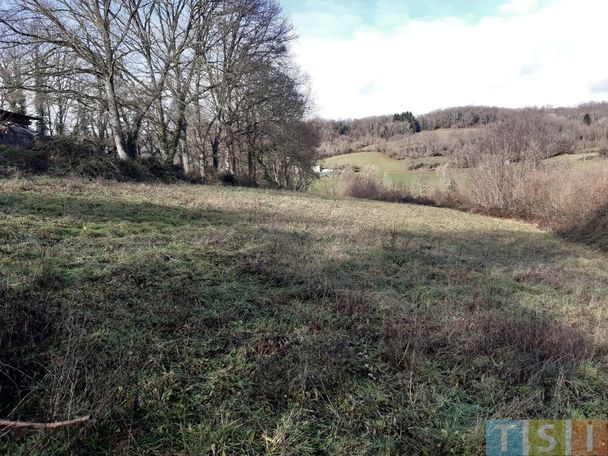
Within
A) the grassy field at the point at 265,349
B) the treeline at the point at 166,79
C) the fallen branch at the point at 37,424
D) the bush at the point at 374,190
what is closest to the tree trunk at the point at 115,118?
the treeline at the point at 166,79

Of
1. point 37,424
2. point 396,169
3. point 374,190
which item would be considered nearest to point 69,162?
point 37,424

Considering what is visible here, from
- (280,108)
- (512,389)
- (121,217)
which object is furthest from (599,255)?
(280,108)

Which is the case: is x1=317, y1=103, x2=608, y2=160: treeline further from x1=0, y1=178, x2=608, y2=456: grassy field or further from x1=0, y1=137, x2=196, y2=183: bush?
x1=0, y1=137, x2=196, y2=183: bush

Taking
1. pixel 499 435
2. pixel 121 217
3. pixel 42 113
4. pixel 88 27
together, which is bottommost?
pixel 499 435

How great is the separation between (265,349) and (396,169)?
170ft

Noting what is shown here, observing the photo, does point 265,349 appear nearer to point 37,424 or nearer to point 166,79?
point 37,424

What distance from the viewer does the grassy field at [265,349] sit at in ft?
7.82

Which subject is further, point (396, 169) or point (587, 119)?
point (396, 169)

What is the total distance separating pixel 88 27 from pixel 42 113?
11.9 m

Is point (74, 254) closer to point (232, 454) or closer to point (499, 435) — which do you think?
point (232, 454)

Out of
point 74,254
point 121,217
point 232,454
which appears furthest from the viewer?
point 121,217

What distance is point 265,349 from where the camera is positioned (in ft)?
10.8

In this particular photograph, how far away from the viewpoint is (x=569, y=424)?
2.55 metres

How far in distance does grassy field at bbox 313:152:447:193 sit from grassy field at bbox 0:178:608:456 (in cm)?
3327
